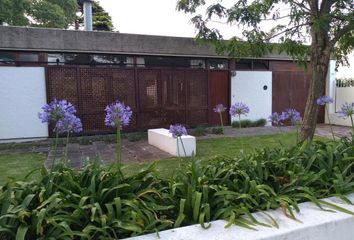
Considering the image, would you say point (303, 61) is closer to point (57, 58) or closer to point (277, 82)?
point (57, 58)

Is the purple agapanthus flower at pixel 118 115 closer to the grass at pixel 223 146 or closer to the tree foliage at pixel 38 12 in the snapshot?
the grass at pixel 223 146

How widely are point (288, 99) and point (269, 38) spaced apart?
27.5 ft

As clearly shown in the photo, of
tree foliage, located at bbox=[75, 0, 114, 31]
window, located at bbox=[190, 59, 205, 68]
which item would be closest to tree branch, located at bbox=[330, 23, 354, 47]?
window, located at bbox=[190, 59, 205, 68]

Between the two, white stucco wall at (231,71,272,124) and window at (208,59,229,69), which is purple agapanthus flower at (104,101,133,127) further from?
white stucco wall at (231,71,272,124)

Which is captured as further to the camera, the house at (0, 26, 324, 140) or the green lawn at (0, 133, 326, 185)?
the house at (0, 26, 324, 140)

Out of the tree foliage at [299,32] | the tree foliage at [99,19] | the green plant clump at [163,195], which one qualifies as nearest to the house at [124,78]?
the tree foliage at [299,32]

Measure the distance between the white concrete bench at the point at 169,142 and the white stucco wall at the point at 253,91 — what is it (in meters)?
4.37

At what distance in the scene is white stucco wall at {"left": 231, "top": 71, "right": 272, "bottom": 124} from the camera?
37.9ft

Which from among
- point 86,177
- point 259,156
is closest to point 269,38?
point 259,156

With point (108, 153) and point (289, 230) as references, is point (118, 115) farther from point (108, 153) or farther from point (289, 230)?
point (108, 153)

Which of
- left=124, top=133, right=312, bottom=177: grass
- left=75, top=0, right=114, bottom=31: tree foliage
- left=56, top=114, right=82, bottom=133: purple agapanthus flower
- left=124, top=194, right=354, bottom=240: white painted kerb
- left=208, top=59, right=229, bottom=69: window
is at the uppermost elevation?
left=75, top=0, right=114, bottom=31: tree foliage

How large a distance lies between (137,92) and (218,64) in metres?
3.17

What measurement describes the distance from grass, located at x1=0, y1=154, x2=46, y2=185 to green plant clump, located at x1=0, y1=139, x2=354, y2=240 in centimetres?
365

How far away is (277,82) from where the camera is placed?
12.3 m
